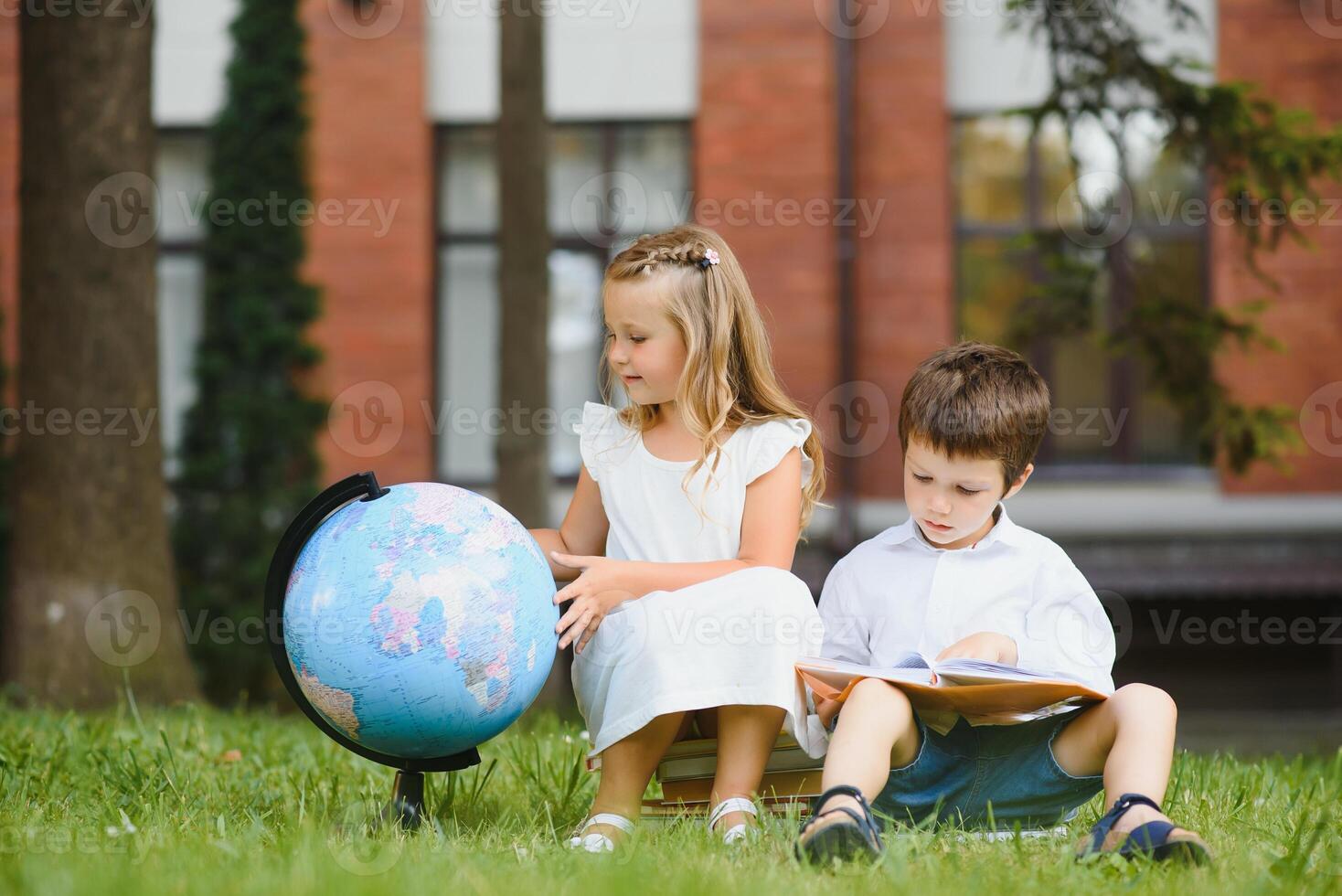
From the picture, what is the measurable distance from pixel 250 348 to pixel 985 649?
793 centimetres

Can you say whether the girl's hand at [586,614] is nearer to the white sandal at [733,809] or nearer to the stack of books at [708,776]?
the stack of books at [708,776]

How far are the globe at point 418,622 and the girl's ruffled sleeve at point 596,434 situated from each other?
501 millimetres

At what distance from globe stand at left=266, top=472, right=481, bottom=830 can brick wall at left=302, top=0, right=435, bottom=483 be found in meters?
6.99

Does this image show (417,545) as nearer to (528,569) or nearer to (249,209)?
(528,569)

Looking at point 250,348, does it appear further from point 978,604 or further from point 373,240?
point 978,604

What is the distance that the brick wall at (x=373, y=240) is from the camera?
32.6 feet

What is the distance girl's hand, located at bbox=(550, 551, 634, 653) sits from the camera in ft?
9.84

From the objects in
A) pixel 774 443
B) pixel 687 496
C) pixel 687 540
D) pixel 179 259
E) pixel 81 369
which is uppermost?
pixel 179 259

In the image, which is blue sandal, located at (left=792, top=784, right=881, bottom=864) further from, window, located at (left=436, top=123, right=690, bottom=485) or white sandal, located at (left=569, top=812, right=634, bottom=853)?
window, located at (left=436, top=123, right=690, bottom=485)

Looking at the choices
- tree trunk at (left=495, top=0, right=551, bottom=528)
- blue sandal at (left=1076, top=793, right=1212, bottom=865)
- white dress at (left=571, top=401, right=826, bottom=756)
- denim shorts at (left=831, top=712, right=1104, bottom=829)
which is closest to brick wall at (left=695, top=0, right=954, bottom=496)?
tree trunk at (left=495, top=0, right=551, bottom=528)

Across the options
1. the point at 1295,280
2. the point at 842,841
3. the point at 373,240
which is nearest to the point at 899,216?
the point at 1295,280

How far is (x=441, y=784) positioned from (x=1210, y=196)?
8.02m

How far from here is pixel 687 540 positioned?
3283mm

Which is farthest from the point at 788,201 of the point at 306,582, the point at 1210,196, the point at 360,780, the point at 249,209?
the point at 306,582
